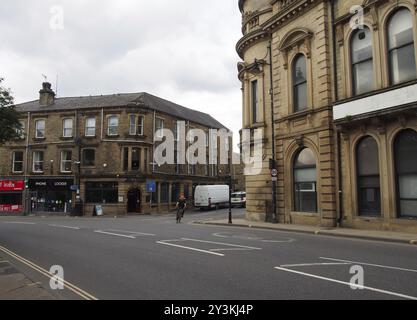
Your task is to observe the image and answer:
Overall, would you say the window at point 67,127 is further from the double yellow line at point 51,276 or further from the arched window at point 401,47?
the arched window at point 401,47

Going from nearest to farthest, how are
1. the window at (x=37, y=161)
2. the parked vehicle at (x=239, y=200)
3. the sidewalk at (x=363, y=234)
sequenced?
1. the sidewalk at (x=363, y=234)
2. the window at (x=37, y=161)
3. the parked vehicle at (x=239, y=200)

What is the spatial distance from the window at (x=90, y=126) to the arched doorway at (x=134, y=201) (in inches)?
281

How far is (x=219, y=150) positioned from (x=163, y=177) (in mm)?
14245

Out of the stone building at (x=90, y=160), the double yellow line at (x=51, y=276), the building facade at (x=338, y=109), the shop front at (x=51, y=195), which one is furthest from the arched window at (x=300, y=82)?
the shop front at (x=51, y=195)

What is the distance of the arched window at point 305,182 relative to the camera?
65.4 ft

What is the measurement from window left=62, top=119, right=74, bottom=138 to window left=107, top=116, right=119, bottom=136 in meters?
4.13

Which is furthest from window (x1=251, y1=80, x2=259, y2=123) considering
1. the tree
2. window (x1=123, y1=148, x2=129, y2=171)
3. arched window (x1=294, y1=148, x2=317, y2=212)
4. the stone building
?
window (x1=123, y1=148, x2=129, y2=171)

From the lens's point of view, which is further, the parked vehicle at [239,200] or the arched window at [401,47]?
the parked vehicle at [239,200]

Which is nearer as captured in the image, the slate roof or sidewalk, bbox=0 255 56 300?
sidewalk, bbox=0 255 56 300

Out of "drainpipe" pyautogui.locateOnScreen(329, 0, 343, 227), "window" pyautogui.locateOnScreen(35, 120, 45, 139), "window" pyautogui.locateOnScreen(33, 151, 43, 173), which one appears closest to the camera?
"drainpipe" pyautogui.locateOnScreen(329, 0, 343, 227)

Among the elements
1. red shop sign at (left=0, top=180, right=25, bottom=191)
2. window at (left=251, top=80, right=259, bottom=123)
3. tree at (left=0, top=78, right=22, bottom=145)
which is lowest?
red shop sign at (left=0, top=180, right=25, bottom=191)

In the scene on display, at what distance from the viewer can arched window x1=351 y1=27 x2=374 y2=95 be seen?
17.5 meters

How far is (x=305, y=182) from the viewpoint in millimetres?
20469

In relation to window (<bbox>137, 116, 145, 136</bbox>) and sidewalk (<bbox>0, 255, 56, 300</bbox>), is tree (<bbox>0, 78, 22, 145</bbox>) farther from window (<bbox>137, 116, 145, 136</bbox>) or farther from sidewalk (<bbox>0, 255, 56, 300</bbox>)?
window (<bbox>137, 116, 145, 136</bbox>)
